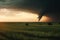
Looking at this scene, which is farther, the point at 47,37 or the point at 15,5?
the point at 15,5

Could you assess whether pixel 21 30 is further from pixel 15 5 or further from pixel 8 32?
pixel 15 5

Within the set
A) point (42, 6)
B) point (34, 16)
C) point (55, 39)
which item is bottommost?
point (55, 39)

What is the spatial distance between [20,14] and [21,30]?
0.30 meters

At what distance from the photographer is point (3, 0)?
1.29 meters

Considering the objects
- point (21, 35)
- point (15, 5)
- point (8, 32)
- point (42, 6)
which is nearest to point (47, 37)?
point (21, 35)

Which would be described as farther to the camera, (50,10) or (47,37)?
(50,10)

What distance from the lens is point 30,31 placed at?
1.00 meters

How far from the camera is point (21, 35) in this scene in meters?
0.99

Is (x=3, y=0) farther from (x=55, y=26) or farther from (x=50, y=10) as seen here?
(x=55, y=26)

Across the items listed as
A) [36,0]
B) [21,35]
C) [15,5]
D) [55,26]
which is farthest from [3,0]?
[55,26]

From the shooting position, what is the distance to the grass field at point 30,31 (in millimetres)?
978

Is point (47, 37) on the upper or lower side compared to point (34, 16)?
lower

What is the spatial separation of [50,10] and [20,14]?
32 centimetres

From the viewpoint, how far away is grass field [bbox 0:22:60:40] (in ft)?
3.21
